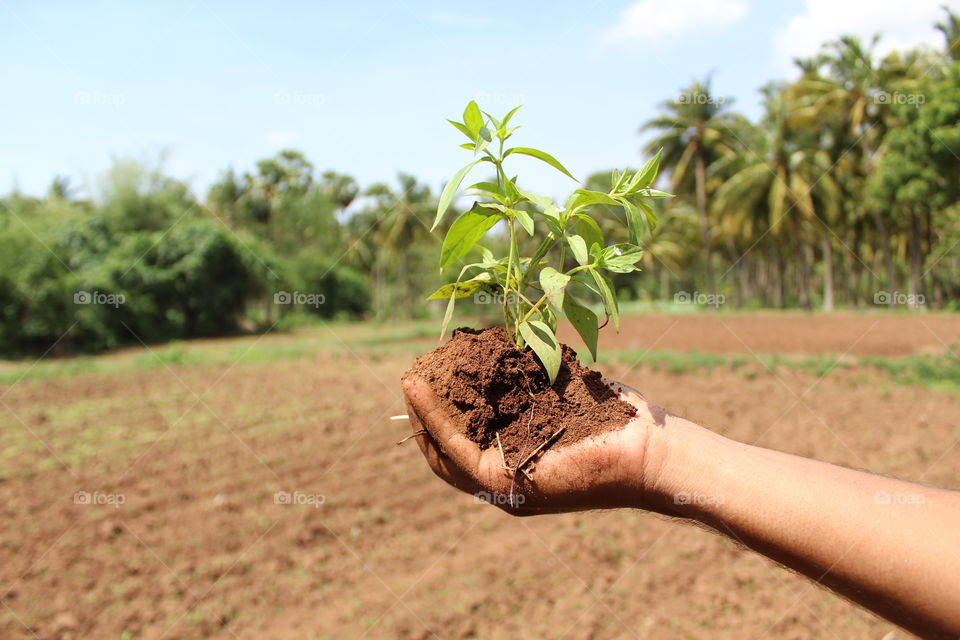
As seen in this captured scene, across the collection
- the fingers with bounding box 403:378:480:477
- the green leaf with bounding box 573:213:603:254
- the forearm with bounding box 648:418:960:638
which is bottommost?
the forearm with bounding box 648:418:960:638

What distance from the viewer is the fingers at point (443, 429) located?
1580mm

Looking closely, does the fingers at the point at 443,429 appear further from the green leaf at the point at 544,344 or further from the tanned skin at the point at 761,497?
the green leaf at the point at 544,344

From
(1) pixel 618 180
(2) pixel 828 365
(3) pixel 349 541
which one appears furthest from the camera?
(2) pixel 828 365

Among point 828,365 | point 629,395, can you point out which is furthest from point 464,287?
point 828,365

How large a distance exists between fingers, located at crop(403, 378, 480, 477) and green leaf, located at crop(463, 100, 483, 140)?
638 millimetres

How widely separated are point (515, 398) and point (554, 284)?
0.30 meters

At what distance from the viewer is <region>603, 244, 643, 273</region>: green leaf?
5.33 ft

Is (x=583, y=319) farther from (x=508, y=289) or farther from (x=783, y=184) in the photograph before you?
(x=783, y=184)

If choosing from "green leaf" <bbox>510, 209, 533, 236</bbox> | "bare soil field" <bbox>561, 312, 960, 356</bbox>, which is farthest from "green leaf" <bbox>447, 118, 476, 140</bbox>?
"bare soil field" <bbox>561, 312, 960, 356</bbox>

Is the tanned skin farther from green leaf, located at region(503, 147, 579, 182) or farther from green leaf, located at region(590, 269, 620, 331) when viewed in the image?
green leaf, located at region(503, 147, 579, 182)

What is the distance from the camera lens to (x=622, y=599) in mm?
4402

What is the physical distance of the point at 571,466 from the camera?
59.1 inches

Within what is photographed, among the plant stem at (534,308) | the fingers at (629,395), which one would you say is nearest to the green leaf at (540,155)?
the plant stem at (534,308)

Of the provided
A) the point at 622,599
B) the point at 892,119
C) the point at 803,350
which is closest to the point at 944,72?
the point at 892,119
